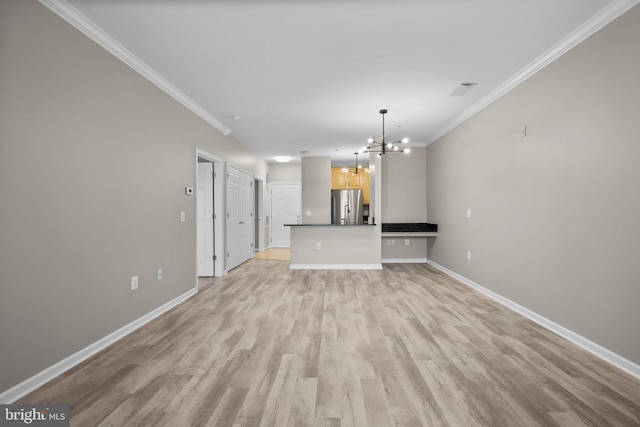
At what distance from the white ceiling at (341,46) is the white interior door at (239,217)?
6.01ft

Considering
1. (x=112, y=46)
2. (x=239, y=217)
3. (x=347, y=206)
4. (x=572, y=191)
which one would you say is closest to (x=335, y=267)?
(x=239, y=217)

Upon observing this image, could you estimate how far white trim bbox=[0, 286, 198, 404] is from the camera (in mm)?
1916

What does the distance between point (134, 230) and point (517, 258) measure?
13.6ft

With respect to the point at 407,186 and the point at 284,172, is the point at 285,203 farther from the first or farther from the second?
the point at 407,186

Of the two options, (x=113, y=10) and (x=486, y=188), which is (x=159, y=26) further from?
(x=486, y=188)

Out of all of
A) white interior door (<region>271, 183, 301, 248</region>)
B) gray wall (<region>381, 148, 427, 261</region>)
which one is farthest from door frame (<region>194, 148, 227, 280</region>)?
white interior door (<region>271, 183, 301, 248</region>)

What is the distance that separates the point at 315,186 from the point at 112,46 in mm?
5893

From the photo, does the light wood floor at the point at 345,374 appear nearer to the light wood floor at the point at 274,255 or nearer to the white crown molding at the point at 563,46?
the white crown molding at the point at 563,46

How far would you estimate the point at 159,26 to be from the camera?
259 centimetres

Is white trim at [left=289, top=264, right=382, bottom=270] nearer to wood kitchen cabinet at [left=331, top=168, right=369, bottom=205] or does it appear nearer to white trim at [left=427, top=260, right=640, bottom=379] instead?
white trim at [left=427, top=260, right=640, bottom=379]

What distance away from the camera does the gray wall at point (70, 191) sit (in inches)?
76.7

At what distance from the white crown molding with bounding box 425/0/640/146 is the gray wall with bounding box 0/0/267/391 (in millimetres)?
4020


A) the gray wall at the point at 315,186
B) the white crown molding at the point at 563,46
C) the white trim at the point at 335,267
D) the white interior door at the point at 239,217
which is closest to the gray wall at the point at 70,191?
the white interior door at the point at 239,217

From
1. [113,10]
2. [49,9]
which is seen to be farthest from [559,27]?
[49,9]
